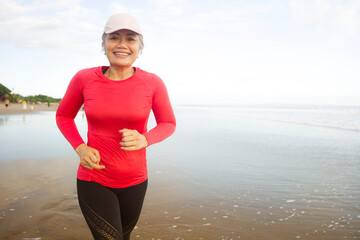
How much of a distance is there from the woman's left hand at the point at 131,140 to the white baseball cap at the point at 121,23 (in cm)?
64

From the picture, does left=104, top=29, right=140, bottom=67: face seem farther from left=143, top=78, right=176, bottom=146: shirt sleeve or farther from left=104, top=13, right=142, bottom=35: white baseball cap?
left=143, top=78, right=176, bottom=146: shirt sleeve

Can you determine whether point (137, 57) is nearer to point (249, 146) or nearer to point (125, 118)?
point (125, 118)

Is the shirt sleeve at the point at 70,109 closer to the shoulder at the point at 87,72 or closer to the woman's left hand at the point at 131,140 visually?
the shoulder at the point at 87,72

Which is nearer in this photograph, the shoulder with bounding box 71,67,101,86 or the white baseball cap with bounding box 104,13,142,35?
the white baseball cap with bounding box 104,13,142,35

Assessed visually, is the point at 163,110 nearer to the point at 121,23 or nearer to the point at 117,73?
the point at 117,73

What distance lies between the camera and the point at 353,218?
3.71 meters

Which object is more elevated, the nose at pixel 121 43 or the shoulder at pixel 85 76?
the nose at pixel 121 43

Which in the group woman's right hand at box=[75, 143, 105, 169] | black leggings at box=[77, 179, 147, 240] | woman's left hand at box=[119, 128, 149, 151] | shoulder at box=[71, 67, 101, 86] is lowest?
black leggings at box=[77, 179, 147, 240]

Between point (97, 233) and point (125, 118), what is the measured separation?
721 millimetres

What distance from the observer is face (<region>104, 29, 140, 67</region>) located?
1.85 m

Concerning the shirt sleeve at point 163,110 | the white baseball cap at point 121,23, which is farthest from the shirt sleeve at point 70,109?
the shirt sleeve at point 163,110

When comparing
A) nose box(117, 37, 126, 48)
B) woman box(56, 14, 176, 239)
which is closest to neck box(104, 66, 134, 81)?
woman box(56, 14, 176, 239)

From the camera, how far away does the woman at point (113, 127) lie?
178 cm

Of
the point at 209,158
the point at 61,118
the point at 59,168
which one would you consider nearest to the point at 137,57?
the point at 61,118
